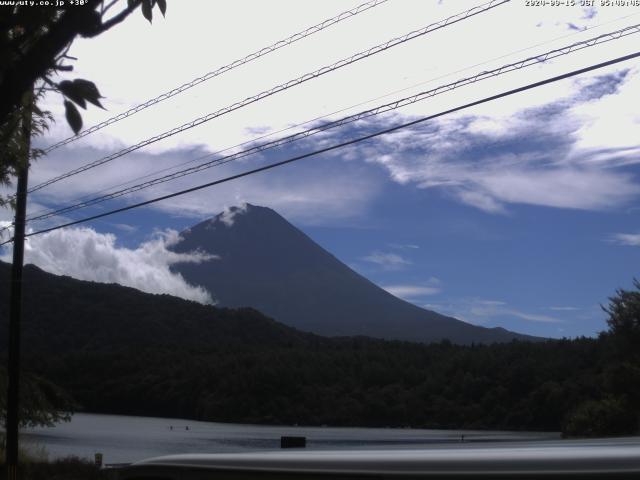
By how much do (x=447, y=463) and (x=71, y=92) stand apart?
1964mm

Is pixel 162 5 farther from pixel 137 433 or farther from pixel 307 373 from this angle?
pixel 307 373

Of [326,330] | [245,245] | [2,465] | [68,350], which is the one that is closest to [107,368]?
[68,350]

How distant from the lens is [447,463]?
324 cm

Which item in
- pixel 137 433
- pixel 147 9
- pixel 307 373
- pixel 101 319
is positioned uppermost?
pixel 101 319

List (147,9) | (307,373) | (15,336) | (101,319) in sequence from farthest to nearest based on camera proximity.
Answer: (101,319) < (307,373) < (15,336) < (147,9)

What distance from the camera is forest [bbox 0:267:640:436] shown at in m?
27.7

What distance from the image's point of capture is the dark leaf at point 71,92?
2.94 m

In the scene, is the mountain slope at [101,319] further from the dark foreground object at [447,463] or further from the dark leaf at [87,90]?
the dark leaf at [87,90]

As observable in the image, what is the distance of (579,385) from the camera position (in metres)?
31.8

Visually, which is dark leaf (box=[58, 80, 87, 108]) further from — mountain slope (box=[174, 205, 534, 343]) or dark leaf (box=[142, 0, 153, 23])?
mountain slope (box=[174, 205, 534, 343])

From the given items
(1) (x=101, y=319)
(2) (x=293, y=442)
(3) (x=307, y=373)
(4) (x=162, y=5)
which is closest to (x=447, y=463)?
(4) (x=162, y=5)

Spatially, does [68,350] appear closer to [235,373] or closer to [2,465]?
A: [235,373]

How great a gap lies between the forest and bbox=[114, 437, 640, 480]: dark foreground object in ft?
66.3

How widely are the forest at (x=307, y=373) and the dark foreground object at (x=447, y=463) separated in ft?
66.3
